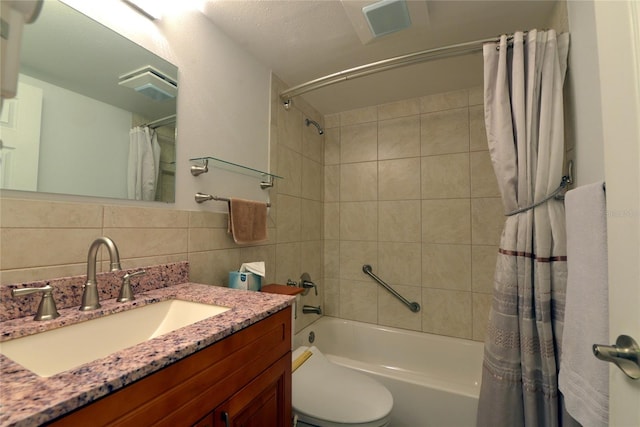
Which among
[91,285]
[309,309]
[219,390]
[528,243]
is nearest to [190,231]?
[91,285]

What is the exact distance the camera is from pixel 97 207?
87 cm

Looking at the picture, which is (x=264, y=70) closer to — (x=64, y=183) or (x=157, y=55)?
(x=157, y=55)

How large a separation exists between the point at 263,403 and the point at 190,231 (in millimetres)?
744

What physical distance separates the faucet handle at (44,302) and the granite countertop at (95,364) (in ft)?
0.06

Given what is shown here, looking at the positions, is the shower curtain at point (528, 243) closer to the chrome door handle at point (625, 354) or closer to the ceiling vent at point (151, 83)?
the chrome door handle at point (625, 354)

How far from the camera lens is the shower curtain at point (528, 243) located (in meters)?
1.02

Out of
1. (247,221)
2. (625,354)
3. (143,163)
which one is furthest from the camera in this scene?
(247,221)

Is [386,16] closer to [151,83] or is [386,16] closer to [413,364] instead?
[151,83]

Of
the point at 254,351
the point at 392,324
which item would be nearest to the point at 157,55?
the point at 254,351

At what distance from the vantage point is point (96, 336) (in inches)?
29.2

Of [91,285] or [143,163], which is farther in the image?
[143,163]

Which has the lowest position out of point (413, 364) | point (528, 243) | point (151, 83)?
point (413, 364)

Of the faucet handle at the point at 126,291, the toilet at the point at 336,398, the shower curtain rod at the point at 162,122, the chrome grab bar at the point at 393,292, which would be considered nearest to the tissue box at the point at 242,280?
the faucet handle at the point at 126,291

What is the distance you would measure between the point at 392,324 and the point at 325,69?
6.40 feet
